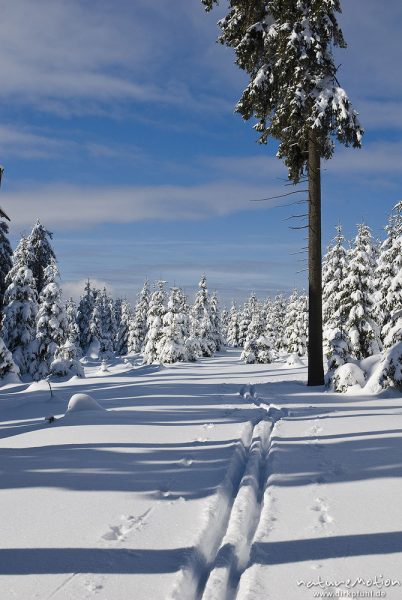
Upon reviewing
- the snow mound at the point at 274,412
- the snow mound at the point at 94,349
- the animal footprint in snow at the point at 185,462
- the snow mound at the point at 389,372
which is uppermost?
the snow mound at the point at 389,372

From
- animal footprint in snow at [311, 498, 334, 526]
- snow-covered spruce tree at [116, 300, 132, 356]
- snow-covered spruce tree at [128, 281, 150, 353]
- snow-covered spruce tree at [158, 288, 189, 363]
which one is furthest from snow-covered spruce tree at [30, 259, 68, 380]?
snow-covered spruce tree at [116, 300, 132, 356]

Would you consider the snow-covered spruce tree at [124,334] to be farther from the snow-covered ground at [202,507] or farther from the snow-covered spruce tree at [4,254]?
the snow-covered ground at [202,507]

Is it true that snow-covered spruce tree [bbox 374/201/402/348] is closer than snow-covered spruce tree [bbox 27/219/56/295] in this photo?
Yes

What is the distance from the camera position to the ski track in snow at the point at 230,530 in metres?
3.19

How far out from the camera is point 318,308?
1397 cm

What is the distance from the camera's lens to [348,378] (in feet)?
41.2

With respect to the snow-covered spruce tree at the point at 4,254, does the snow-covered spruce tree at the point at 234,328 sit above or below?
below

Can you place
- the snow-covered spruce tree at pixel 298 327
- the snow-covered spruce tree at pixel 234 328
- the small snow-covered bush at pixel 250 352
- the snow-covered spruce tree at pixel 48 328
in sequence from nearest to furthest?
the snow-covered spruce tree at pixel 48 328
the small snow-covered bush at pixel 250 352
the snow-covered spruce tree at pixel 298 327
the snow-covered spruce tree at pixel 234 328

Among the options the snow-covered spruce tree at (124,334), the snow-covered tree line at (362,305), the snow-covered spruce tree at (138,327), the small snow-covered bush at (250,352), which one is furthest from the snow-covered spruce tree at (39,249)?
the snow-covered spruce tree at (124,334)

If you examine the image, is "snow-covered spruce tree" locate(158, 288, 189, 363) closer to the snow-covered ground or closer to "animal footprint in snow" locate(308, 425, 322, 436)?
the snow-covered ground

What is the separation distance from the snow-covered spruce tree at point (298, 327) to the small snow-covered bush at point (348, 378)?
37.5 meters

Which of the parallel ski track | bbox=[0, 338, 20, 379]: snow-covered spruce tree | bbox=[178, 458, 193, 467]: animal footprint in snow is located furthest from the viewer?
bbox=[0, 338, 20, 379]: snow-covered spruce tree

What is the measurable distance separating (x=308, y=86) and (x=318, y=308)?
22.4 feet

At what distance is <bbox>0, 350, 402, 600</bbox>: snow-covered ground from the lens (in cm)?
324
